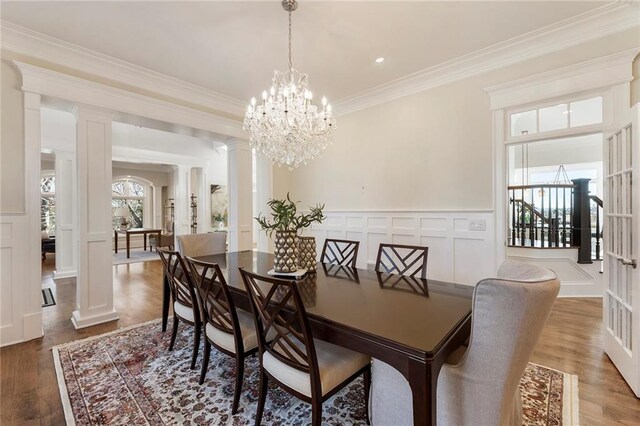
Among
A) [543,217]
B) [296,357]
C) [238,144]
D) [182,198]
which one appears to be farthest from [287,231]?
[182,198]

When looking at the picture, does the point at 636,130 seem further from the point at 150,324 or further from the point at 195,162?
the point at 195,162

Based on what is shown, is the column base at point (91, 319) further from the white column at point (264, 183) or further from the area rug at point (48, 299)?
the white column at point (264, 183)

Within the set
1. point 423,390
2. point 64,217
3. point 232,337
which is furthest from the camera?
point 64,217

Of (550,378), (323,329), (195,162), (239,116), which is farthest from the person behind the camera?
(195,162)

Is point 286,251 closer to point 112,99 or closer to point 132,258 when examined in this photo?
point 112,99

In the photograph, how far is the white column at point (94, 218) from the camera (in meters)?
3.02

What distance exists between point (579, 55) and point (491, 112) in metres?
0.79

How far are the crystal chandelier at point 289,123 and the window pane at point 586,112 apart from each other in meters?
2.34

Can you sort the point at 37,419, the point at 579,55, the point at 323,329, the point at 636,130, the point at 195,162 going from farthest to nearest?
the point at 195,162
the point at 579,55
the point at 636,130
the point at 37,419
the point at 323,329

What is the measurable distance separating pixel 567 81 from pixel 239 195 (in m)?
4.15

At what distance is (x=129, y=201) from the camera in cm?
939

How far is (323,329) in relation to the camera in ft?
4.47

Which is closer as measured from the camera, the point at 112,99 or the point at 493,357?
the point at 493,357

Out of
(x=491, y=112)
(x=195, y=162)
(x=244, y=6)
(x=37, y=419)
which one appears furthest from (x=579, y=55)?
(x=195, y=162)
